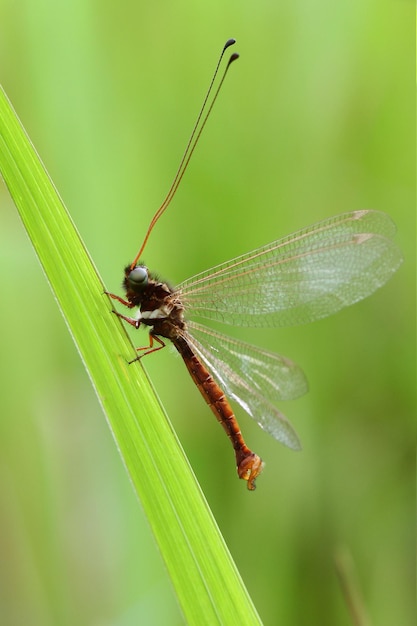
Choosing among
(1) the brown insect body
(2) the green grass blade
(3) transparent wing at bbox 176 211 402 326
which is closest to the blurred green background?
(1) the brown insect body

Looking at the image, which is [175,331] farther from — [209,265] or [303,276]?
[209,265]

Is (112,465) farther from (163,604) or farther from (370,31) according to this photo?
(370,31)

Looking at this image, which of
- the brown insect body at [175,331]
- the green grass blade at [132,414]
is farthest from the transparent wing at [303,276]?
the green grass blade at [132,414]

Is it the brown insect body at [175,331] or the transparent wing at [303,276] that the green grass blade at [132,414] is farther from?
the transparent wing at [303,276]

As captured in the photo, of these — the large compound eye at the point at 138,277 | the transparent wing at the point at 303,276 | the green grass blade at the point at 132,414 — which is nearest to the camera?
the green grass blade at the point at 132,414

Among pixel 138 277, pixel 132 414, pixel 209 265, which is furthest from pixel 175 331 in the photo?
pixel 132 414

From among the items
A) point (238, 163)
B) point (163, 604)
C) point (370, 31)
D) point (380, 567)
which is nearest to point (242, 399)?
point (163, 604)

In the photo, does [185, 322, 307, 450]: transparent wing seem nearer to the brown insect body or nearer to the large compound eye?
the brown insect body
